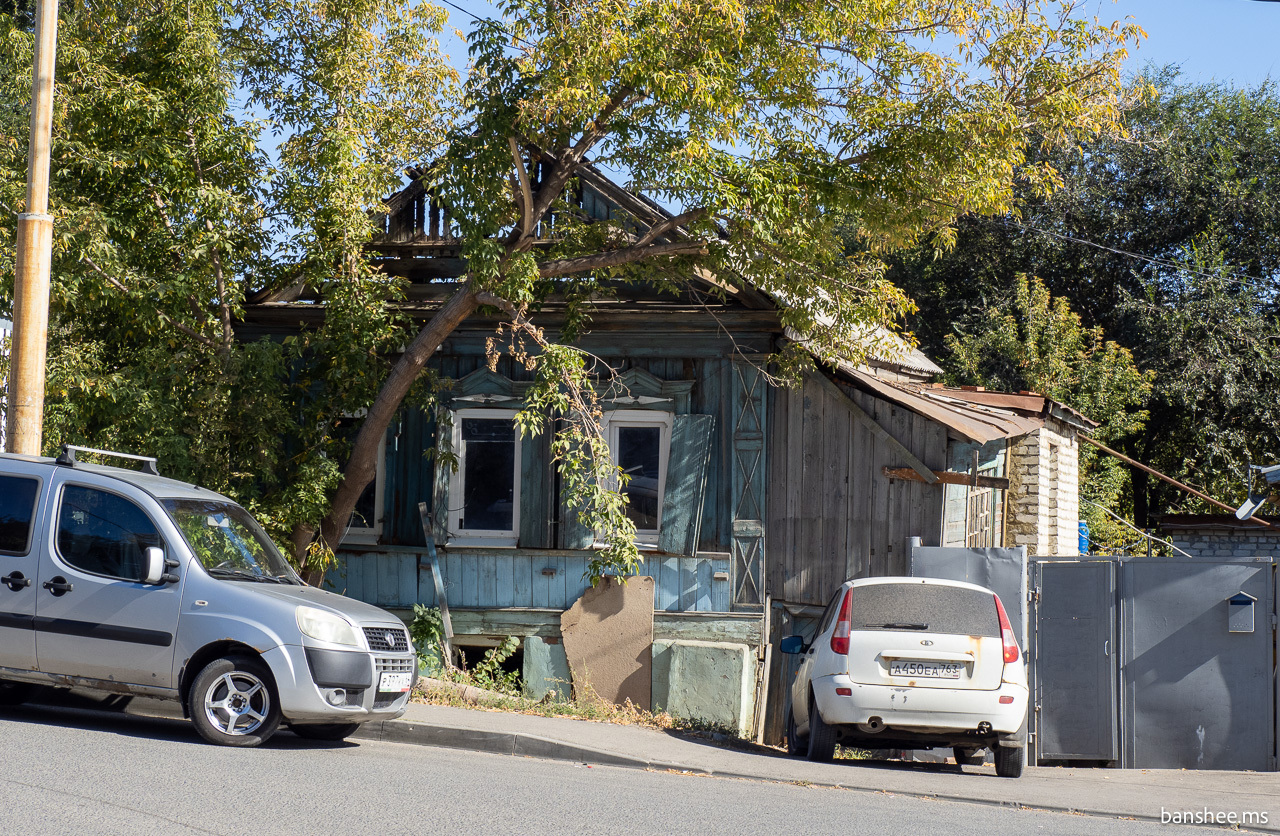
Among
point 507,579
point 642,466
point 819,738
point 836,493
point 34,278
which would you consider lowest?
point 819,738

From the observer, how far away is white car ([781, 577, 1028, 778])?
8.14 meters

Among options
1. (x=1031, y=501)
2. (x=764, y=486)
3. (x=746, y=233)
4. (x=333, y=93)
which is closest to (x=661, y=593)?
(x=764, y=486)

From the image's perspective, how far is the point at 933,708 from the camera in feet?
26.7

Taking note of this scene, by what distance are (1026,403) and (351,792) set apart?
9.94 m

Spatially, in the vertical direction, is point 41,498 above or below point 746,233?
below

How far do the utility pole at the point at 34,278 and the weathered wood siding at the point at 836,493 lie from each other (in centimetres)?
724

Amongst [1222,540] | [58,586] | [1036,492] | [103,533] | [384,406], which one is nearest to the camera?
[58,586]

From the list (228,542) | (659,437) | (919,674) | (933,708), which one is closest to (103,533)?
(228,542)

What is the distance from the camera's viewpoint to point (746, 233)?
1029cm

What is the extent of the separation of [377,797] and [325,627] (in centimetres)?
163

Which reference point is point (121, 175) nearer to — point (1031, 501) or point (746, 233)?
point (746, 233)

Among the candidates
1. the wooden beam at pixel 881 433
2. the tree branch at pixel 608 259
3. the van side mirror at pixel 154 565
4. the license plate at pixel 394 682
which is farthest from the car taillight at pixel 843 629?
the van side mirror at pixel 154 565

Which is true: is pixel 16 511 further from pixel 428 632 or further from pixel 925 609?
pixel 925 609

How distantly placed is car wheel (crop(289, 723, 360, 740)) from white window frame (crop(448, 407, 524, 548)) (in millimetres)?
4670
